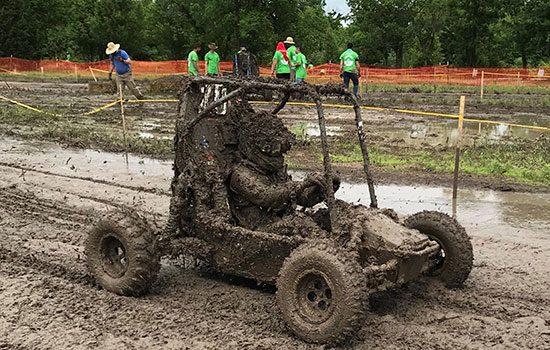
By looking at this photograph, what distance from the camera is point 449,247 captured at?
5.44 meters

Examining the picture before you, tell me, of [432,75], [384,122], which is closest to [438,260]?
[384,122]

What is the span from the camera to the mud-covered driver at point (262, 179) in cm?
535

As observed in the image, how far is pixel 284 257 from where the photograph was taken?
197 inches

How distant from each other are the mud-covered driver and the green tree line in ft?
143

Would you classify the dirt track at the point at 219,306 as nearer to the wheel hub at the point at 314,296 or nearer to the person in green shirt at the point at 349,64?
the wheel hub at the point at 314,296

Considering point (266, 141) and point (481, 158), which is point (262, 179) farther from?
point (481, 158)

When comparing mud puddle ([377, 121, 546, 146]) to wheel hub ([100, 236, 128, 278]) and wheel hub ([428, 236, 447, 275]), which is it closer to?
wheel hub ([428, 236, 447, 275])

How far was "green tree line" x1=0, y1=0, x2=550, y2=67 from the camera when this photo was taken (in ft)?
166

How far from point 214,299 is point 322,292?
1.16 meters

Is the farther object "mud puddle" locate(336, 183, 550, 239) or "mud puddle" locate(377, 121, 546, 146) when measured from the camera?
"mud puddle" locate(377, 121, 546, 146)

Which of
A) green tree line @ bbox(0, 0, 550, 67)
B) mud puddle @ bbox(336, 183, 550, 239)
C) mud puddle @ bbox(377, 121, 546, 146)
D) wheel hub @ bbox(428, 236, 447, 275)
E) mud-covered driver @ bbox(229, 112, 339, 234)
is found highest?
green tree line @ bbox(0, 0, 550, 67)

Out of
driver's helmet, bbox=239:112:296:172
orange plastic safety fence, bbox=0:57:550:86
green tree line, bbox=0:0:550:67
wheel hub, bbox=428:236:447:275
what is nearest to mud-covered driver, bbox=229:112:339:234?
driver's helmet, bbox=239:112:296:172

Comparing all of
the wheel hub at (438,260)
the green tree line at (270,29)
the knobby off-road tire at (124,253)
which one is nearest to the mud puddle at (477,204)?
the wheel hub at (438,260)

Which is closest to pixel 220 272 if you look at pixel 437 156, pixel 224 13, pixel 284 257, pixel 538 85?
pixel 284 257
